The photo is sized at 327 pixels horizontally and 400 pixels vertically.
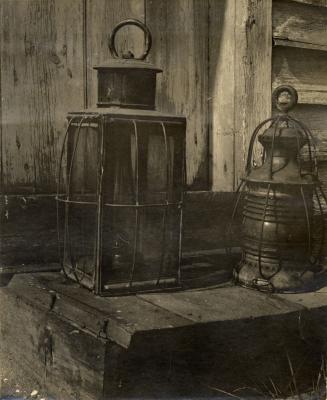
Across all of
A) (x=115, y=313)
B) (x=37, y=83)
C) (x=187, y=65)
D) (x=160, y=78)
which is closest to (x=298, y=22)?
(x=187, y=65)

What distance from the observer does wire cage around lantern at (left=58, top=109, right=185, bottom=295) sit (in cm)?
258

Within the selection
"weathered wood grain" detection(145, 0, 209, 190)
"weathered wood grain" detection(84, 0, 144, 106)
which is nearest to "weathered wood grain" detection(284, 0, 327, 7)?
"weathered wood grain" detection(145, 0, 209, 190)

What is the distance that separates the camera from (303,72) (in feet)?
12.1

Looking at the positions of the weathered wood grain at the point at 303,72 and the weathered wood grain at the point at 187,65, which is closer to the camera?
the weathered wood grain at the point at 187,65

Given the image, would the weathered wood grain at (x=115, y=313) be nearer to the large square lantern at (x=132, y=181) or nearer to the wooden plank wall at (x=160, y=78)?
the large square lantern at (x=132, y=181)

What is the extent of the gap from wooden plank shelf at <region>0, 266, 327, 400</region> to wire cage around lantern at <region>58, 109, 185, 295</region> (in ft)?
0.35

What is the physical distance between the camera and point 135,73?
8.55 feet

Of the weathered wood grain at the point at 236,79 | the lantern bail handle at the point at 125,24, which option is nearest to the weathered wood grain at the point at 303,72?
the weathered wood grain at the point at 236,79

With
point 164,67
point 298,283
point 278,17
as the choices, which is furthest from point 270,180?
point 278,17

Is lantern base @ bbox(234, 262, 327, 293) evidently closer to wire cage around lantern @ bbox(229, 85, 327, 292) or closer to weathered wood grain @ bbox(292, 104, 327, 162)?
wire cage around lantern @ bbox(229, 85, 327, 292)

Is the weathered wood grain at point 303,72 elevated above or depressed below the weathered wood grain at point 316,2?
below

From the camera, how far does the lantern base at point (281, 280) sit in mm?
2781

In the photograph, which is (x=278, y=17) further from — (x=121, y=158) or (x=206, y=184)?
(x=121, y=158)

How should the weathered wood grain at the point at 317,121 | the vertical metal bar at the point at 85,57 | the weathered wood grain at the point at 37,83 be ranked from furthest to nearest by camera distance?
the weathered wood grain at the point at 317,121 < the vertical metal bar at the point at 85,57 < the weathered wood grain at the point at 37,83
